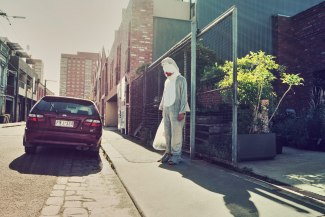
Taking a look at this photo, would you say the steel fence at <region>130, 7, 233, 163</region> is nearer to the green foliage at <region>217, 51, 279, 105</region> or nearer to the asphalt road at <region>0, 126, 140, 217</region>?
the green foliage at <region>217, 51, 279, 105</region>

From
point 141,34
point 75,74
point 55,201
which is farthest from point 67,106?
point 75,74

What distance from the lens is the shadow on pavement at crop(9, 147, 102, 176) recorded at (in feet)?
15.5

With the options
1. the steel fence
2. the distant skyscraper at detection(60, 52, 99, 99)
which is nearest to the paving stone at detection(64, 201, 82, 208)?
the steel fence

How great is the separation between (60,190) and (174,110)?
258 cm

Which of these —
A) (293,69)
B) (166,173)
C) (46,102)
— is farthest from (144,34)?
(166,173)

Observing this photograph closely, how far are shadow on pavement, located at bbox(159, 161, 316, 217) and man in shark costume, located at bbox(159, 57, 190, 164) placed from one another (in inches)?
15.6

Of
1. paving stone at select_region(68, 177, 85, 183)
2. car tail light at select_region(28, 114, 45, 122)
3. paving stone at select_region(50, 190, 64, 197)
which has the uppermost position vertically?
car tail light at select_region(28, 114, 45, 122)

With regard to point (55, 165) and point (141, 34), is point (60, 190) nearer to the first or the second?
point (55, 165)

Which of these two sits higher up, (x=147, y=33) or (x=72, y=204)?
(x=147, y=33)

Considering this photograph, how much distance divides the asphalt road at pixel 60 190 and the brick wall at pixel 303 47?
323 inches

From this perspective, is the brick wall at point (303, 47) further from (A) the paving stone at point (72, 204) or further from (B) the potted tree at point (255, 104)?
(A) the paving stone at point (72, 204)

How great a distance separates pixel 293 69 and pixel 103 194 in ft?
33.5

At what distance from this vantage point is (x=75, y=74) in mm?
168500

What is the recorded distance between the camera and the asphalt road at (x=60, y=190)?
2.82m
